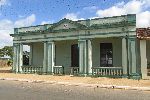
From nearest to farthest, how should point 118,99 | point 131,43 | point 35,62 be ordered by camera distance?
point 118,99 → point 131,43 → point 35,62

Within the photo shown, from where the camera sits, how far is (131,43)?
833 inches

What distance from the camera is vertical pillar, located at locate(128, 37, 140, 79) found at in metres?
21.0

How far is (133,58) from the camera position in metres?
21.1

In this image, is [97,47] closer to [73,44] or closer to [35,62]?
[73,44]

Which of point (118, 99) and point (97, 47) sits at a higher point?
point (97, 47)

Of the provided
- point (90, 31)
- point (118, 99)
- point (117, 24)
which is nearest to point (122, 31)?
point (117, 24)

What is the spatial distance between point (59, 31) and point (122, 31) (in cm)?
618

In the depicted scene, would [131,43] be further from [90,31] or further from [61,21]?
[61,21]

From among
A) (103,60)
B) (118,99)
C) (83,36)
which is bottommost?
(118,99)

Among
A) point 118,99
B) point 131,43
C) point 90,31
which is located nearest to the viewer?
point 118,99

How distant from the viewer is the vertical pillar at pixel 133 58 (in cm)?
2102

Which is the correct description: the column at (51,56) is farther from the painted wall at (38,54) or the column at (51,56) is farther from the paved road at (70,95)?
the paved road at (70,95)

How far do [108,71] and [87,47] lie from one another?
2654mm

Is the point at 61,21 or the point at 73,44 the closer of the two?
the point at 61,21
